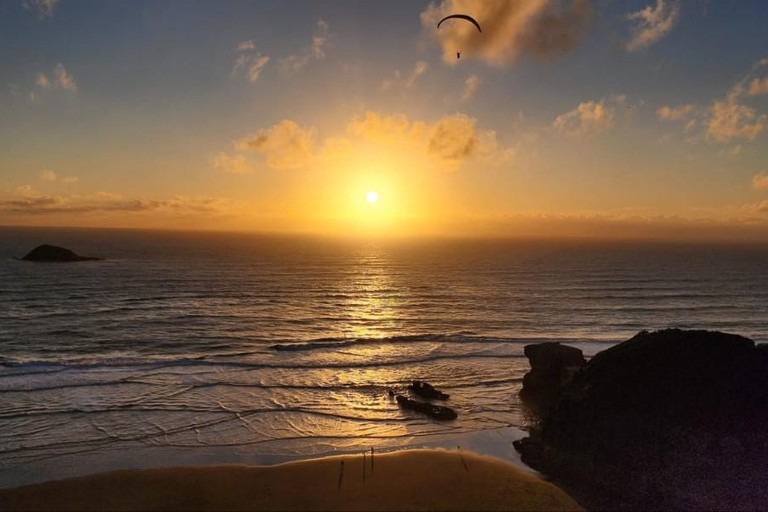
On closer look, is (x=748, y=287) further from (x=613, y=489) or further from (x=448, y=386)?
(x=613, y=489)

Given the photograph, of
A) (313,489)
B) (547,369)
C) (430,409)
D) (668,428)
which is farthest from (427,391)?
(668,428)

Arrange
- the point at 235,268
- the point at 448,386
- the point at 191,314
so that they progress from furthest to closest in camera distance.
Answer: the point at 235,268, the point at 191,314, the point at 448,386

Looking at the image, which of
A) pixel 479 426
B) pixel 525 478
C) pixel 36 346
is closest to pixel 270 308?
pixel 36 346

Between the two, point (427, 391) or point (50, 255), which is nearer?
point (427, 391)

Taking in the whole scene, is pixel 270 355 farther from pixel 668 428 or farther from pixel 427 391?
pixel 668 428

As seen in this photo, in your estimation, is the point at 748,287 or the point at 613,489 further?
the point at 748,287

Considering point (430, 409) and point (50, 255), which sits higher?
point (50, 255)

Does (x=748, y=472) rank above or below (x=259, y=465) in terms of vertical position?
above
